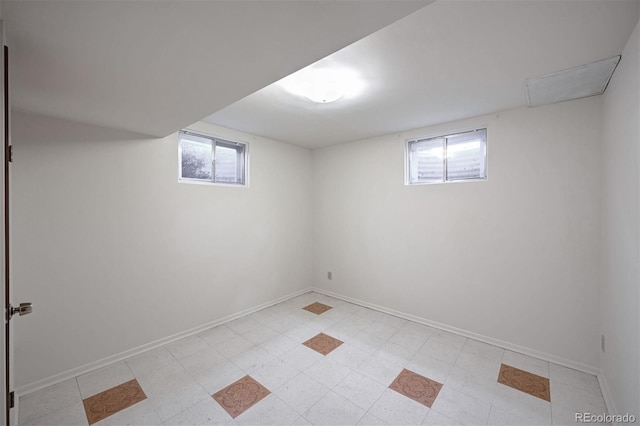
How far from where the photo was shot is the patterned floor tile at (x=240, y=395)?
6.07 ft

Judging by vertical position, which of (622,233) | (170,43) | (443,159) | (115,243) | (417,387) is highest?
(170,43)

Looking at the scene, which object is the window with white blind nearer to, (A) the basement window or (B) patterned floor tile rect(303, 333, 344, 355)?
(B) patterned floor tile rect(303, 333, 344, 355)

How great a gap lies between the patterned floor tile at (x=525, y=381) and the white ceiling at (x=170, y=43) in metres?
2.68

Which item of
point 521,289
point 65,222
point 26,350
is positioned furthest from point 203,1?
point 521,289

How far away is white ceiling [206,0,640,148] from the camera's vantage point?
132 cm

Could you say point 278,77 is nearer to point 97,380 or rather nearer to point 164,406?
point 164,406

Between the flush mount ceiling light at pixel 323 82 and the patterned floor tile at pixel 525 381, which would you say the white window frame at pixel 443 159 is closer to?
the flush mount ceiling light at pixel 323 82

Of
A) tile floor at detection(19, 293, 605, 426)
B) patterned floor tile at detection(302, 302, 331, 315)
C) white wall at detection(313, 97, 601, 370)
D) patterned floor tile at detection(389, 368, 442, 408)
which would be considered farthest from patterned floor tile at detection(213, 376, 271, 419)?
white wall at detection(313, 97, 601, 370)

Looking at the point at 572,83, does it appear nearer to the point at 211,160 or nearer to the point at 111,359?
the point at 211,160

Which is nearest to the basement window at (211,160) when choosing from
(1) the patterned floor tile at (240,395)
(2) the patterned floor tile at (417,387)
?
(1) the patterned floor tile at (240,395)

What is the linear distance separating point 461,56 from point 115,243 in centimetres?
317

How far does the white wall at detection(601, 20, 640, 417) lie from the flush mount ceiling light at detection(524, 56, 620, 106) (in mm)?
71

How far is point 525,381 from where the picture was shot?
6.99 feet

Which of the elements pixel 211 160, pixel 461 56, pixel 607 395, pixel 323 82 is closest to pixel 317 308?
pixel 211 160
